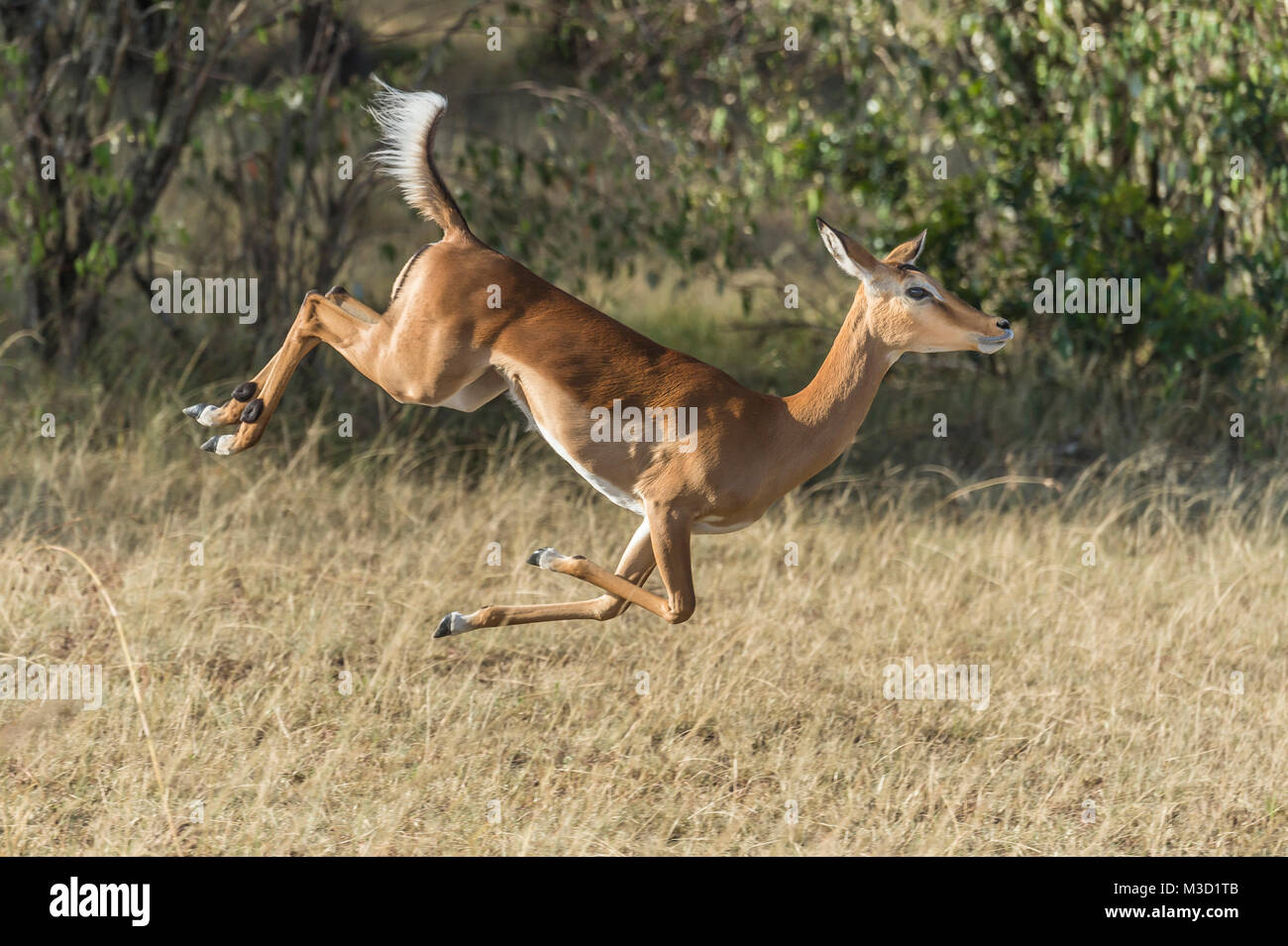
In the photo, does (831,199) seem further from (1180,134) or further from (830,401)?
(830,401)

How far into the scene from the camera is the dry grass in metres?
4.61

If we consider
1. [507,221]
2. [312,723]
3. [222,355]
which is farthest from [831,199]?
[312,723]

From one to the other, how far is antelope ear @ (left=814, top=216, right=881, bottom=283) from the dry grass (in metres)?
1.82

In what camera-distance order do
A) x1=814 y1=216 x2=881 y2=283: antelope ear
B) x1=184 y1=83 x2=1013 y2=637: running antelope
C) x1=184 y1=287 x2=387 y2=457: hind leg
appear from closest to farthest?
1. x1=814 y1=216 x2=881 y2=283: antelope ear
2. x1=184 y1=83 x2=1013 y2=637: running antelope
3. x1=184 y1=287 x2=387 y2=457: hind leg

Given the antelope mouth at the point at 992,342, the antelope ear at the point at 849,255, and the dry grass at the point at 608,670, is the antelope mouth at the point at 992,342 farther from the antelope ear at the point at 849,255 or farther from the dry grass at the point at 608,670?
the dry grass at the point at 608,670

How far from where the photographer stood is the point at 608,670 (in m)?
5.67

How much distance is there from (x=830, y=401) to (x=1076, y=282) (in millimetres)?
4292

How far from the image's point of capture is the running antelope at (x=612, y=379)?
12.6 feet

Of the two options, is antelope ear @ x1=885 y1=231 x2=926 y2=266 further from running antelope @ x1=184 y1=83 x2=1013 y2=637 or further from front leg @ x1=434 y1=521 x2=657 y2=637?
A: front leg @ x1=434 y1=521 x2=657 y2=637

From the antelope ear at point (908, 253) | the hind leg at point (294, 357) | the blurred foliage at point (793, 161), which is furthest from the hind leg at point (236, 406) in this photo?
the blurred foliage at point (793, 161)

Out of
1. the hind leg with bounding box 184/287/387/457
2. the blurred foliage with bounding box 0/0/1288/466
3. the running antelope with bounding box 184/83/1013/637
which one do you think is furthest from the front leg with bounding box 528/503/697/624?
the blurred foliage with bounding box 0/0/1288/466

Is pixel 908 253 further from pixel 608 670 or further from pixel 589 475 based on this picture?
pixel 608 670

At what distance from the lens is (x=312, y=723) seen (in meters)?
5.16

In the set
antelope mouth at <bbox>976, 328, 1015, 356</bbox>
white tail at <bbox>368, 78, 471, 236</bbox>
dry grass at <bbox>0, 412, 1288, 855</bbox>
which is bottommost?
dry grass at <bbox>0, 412, 1288, 855</bbox>
